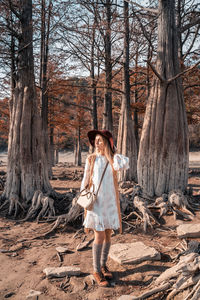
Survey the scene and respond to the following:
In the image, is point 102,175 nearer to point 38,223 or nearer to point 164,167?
point 38,223

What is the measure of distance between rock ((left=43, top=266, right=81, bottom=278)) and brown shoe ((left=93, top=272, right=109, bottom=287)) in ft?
1.02

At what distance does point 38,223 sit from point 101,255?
8.68 feet

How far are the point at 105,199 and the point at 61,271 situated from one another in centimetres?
116

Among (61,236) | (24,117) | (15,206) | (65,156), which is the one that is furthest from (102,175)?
(65,156)

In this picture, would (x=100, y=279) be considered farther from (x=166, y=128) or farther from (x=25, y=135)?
(x=25, y=135)

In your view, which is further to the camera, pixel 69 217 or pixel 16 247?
pixel 69 217

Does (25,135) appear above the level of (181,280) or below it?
above

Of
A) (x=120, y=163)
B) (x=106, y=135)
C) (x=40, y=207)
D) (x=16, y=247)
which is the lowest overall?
(x=16, y=247)

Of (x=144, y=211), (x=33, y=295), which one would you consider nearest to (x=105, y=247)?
(x=33, y=295)

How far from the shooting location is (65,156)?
38625mm

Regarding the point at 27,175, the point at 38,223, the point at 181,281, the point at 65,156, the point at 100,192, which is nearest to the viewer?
the point at 181,281

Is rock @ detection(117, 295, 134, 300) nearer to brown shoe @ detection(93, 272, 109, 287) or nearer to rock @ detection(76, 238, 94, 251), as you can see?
brown shoe @ detection(93, 272, 109, 287)

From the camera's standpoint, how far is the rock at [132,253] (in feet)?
11.5

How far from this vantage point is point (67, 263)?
368 cm
